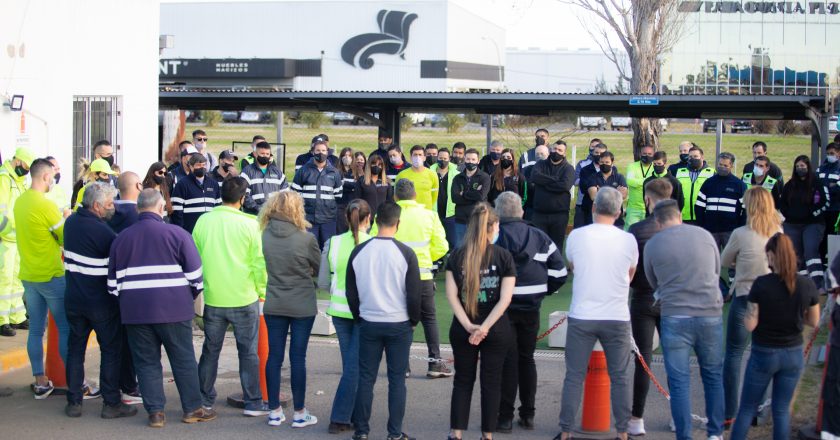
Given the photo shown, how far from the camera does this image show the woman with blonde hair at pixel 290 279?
736 centimetres

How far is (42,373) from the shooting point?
27.3 ft

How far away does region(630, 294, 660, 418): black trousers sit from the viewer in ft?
23.9

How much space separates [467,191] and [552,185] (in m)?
1.16

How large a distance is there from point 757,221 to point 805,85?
40336 millimetres

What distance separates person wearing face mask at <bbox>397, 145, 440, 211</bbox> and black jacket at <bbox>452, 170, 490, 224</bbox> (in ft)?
0.99

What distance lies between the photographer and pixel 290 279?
7.39 metres

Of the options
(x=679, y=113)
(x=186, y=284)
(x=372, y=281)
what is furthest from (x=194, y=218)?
(x=679, y=113)

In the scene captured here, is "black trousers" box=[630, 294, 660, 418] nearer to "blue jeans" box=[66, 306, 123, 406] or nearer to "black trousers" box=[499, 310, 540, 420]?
"black trousers" box=[499, 310, 540, 420]

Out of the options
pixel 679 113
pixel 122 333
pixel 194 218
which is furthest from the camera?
pixel 679 113

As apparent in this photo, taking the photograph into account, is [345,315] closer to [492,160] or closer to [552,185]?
[552,185]

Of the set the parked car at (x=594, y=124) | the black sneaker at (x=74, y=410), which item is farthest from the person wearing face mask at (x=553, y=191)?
the parked car at (x=594, y=124)

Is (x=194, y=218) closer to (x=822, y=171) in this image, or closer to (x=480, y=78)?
(x=822, y=171)

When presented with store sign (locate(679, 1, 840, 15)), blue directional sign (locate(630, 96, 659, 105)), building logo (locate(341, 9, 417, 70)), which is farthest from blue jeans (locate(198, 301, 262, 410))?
building logo (locate(341, 9, 417, 70))

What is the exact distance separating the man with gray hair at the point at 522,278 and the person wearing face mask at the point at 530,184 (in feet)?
21.2
